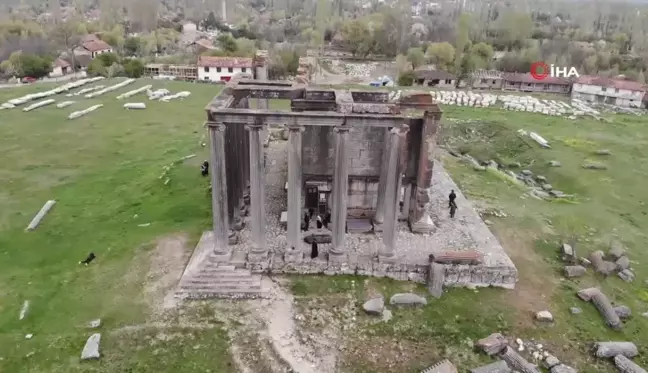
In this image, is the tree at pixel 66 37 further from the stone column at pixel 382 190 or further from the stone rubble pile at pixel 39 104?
the stone column at pixel 382 190

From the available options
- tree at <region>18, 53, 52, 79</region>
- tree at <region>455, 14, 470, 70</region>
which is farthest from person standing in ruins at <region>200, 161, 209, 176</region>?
tree at <region>455, 14, 470, 70</region>

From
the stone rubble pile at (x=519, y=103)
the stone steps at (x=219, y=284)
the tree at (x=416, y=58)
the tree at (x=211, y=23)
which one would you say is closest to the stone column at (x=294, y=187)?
the stone steps at (x=219, y=284)

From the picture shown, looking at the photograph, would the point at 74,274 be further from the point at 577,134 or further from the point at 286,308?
the point at 577,134

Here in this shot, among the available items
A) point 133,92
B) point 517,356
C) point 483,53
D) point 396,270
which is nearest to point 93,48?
point 133,92

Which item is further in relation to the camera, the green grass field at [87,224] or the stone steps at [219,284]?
the stone steps at [219,284]

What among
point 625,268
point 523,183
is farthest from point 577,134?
point 625,268

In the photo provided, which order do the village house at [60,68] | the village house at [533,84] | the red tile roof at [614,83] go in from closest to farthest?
the red tile roof at [614,83] → the village house at [533,84] → the village house at [60,68]

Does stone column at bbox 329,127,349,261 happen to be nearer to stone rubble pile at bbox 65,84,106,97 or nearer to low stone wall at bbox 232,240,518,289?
low stone wall at bbox 232,240,518,289
